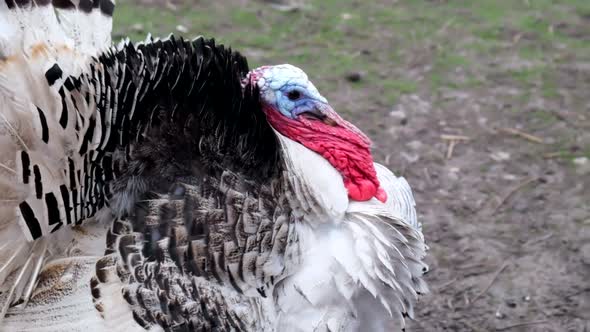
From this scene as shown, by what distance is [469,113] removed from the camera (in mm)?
4781

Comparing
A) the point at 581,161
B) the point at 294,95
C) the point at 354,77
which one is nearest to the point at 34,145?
the point at 294,95

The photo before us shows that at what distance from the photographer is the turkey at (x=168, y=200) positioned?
2.02 meters

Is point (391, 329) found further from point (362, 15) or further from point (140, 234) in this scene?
point (362, 15)

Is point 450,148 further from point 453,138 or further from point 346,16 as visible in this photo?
point 346,16

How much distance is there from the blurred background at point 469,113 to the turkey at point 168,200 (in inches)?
42.9

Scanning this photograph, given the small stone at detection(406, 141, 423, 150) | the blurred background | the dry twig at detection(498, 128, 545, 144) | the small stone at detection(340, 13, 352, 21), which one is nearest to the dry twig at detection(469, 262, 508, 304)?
the blurred background

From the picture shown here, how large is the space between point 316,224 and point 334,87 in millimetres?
2870

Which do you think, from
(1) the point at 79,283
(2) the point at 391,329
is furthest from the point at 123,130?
(2) the point at 391,329

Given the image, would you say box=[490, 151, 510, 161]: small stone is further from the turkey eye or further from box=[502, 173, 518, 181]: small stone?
the turkey eye

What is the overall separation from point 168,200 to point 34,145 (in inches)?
15.8

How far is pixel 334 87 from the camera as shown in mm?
5008

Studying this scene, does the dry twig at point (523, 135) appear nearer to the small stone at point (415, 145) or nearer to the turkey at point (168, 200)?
the small stone at point (415, 145)

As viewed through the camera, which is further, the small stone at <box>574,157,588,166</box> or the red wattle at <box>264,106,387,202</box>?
the small stone at <box>574,157,588,166</box>

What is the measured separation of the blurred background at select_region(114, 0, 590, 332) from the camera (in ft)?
11.0
